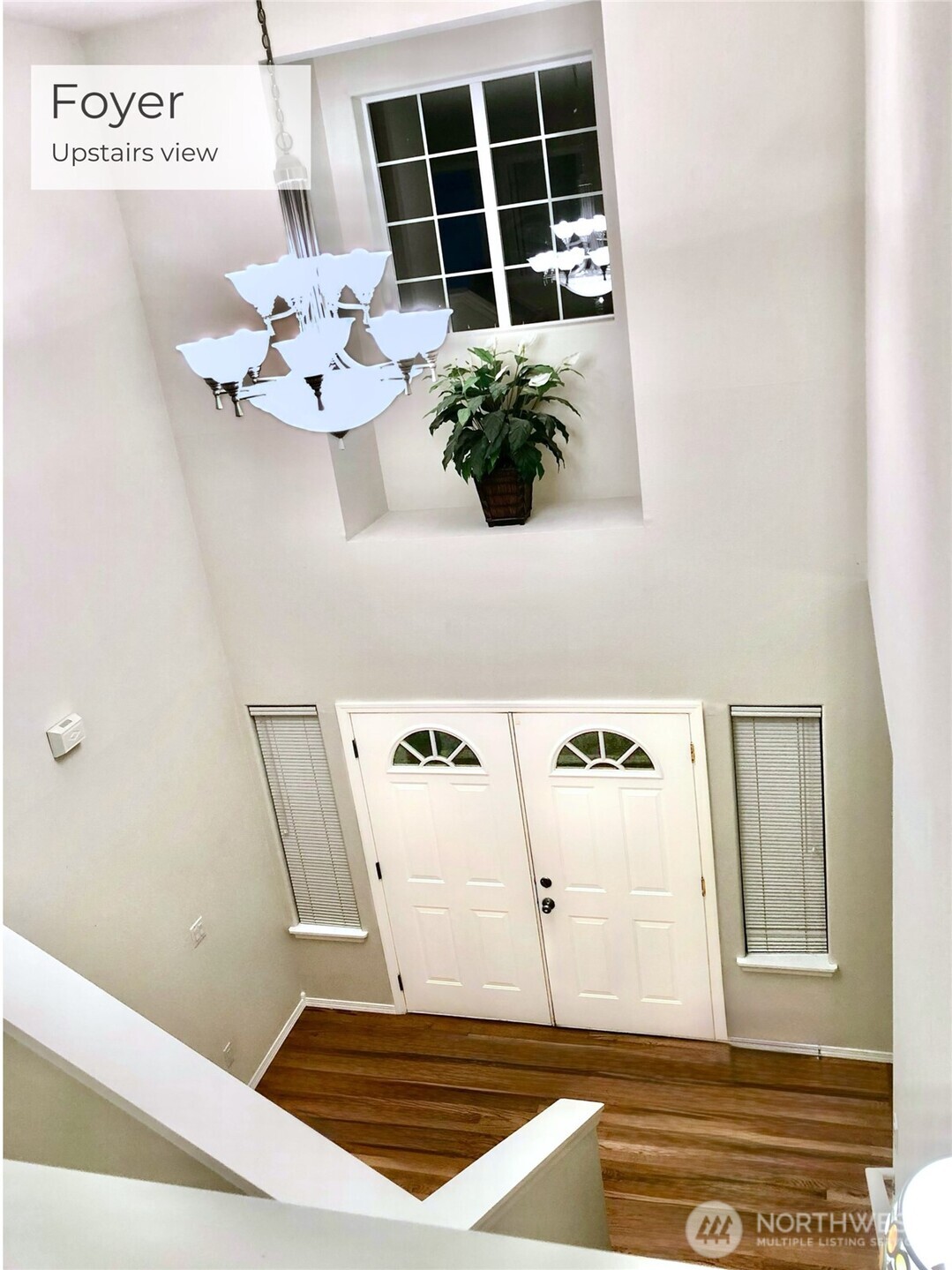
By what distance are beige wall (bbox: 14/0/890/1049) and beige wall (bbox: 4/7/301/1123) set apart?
28 cm

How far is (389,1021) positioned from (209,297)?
425cm

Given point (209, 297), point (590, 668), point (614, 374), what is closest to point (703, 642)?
point (590, 668)

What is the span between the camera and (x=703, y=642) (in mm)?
4773

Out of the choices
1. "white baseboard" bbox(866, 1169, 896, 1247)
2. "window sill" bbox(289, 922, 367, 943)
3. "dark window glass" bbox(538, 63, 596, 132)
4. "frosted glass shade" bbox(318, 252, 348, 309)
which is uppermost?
"dark window glass" bbox(538, 63, 596, 132)

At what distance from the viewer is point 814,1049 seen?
17.4 feet

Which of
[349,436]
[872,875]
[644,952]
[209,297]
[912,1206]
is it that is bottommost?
[644,952]

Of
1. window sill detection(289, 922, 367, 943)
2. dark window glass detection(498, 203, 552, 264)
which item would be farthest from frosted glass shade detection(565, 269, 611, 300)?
window sill detection(289, 922, 367, 943)

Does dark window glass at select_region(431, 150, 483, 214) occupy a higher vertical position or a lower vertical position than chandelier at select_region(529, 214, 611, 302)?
higher

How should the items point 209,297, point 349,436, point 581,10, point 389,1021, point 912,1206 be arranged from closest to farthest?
1. point 912,1206
2. point 581,10
3. point 209,297
4. point 349,436
5. point 389,1021

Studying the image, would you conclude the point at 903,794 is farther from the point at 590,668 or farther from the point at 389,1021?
the point at 389,1021

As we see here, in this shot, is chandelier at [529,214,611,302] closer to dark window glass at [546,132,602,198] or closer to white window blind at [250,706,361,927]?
dark window glass at [546,132,602,198]

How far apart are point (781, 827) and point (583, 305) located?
2.86 meters

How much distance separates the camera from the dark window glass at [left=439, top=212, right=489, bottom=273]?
495cm

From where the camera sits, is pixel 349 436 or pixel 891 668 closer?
pixel 891 668
